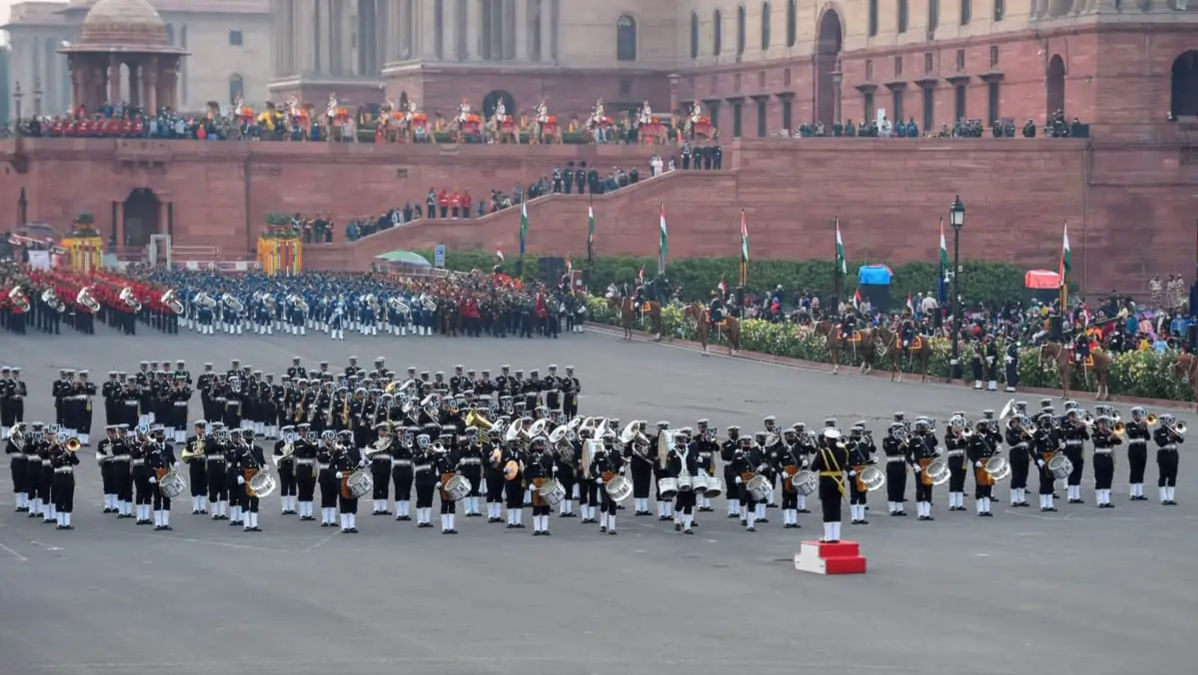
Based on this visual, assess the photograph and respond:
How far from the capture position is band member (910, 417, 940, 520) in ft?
99.7

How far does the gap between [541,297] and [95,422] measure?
17.6 meters

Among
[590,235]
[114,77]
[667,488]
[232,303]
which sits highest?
[114,77]

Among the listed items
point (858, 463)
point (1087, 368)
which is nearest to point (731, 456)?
point (858, 463)

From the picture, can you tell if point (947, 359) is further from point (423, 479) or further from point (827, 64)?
point (827, 64)

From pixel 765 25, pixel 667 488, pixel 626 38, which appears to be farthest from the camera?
pixel 626 38

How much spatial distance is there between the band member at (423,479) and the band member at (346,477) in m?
0.68

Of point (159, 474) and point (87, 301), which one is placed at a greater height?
point (87, 301)

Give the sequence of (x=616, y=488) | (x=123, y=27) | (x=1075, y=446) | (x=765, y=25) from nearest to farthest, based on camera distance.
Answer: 1. (x=616, y=488)
2. (x=1075, y=446)
3. (x=123, y=27)
4. (x=765, y=25)

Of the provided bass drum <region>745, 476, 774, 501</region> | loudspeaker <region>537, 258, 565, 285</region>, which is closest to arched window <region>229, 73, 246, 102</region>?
loudspeaker <region>537, 258, 565, 285</region>

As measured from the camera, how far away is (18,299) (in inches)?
2149

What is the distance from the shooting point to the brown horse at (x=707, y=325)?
5366 centimetres

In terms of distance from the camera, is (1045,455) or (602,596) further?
(1045,455)

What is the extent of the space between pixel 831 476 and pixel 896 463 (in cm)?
328

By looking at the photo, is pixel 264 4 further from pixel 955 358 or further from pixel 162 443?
pixel 162 443
